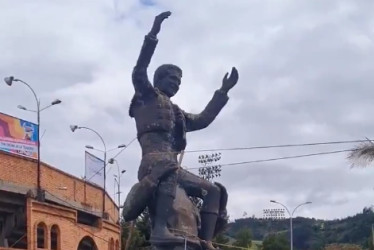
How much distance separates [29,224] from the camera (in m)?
37.4

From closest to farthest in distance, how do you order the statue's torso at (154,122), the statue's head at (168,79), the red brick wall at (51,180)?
the statue's torso at (154,122) < the statue's head at (168,79) < the red brick wall at (51,180)

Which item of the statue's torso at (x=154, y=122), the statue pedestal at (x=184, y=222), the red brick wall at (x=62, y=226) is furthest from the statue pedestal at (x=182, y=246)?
the red brick wall at (x=62, y=226)

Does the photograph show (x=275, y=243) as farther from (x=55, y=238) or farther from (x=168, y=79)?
(x=168, y=79)

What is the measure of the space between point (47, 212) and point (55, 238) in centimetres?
310

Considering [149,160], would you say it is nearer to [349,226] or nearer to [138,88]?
[138,88]

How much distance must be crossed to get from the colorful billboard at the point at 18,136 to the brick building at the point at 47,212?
53.1 inches

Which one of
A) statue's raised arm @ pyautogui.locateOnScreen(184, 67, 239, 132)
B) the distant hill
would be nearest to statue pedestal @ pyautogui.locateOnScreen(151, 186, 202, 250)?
statue's raised arm @ pyautogui.locateOnScreen(184, 67, 239, 132)

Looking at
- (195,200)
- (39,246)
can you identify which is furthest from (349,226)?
(195,200)

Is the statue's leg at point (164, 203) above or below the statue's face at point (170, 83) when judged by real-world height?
below

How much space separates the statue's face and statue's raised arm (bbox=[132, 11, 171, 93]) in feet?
1.23

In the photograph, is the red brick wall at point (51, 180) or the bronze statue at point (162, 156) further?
Result: the red brick wall at point (51, 180)

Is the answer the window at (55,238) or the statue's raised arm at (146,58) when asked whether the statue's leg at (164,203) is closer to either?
the statue's raised arm at (146,58)

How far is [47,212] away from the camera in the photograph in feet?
128

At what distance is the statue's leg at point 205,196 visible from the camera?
1159 centimetres
